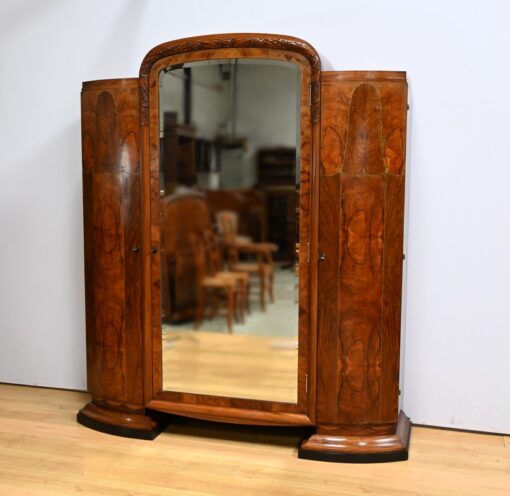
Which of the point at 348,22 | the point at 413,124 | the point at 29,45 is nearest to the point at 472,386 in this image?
the point at 413,124

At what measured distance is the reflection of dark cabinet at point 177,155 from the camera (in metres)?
3.15

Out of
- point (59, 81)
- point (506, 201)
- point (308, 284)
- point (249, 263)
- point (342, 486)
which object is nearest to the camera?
point (342, 486)

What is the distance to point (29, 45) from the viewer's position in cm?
367

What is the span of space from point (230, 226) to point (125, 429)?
5.49 ft

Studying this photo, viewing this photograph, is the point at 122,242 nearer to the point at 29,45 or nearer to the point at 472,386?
the point at 29,45

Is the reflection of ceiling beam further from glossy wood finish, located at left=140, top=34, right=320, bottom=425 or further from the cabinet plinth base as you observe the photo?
the cabinet plinth base

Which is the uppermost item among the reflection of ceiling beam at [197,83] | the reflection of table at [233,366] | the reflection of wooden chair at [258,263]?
the reflection of ceiling beam at [197,83]

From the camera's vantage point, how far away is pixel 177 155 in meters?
3.76

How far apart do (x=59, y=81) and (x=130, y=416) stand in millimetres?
1828

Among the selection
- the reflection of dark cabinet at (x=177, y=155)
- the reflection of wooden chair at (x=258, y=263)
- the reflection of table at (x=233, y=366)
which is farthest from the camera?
the reflection of wooden chair at (x=258, y=263)

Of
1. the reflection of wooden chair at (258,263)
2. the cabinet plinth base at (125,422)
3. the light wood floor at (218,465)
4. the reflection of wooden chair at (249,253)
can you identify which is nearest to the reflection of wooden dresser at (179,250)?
the reflection of wooden chair at (249,253)

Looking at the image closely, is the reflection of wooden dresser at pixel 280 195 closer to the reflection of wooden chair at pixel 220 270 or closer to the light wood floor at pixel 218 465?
the reflection of wooden chair at pixel 220 270

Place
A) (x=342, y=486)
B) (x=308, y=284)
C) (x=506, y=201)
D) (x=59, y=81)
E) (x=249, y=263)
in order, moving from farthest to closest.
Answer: (x=249, y=263), (x=59, y=81), (x=506, y=201), (x=308, y=284), (x=342, y=486)

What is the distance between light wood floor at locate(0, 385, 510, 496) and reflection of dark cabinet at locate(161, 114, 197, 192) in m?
1.20
